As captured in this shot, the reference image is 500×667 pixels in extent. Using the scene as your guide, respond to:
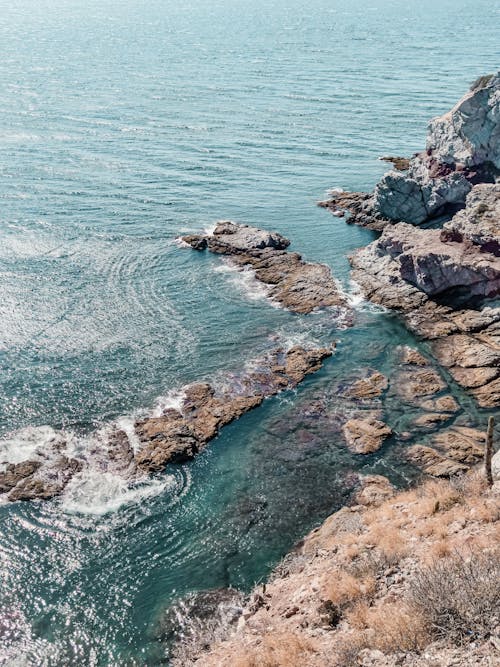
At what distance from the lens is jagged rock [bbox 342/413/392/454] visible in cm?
4034

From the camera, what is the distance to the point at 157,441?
4081 cm

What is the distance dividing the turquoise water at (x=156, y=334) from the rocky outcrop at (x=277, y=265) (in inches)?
77.2

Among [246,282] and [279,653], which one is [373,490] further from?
[246,282]

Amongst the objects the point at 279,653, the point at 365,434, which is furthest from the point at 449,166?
the point at 279,653

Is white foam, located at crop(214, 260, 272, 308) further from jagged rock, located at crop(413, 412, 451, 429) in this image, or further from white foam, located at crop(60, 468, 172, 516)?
white foam, located at crop(60, 468, 172, 516)

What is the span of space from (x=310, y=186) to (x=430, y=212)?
2341 centimetres

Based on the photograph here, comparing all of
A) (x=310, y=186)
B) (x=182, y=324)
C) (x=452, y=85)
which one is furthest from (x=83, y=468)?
(x=452, y=85)

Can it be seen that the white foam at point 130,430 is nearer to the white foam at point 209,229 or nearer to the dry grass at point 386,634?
the dry grass at point 386,634

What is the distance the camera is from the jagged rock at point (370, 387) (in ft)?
149

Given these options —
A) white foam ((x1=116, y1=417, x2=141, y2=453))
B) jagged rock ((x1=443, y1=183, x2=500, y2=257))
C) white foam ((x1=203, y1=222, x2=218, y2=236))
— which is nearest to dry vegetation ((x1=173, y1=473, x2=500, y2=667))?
white foam ((x1=116, y1=417, x2=141, y2=453))

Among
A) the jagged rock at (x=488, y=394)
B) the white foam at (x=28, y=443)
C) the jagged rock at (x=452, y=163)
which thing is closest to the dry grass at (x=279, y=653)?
the white foam at (x=28, y=443)

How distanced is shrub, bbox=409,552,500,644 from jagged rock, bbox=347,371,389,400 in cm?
2476

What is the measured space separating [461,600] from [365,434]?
2301 centimetres

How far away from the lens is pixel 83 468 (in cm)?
3866
